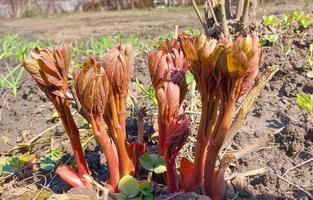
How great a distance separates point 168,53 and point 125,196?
19.8 inches

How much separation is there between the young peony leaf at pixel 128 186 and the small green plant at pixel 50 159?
0.57 metres

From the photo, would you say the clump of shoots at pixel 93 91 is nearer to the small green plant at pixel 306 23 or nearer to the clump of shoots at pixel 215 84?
the clump of shoots at pixel 215 84

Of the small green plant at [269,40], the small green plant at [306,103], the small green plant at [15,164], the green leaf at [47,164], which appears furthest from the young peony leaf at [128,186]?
the small green plant at [269,40]

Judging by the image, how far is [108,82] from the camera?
5.16 feet

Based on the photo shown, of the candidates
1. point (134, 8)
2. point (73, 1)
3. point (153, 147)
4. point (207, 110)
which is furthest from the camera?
point (73, 1)

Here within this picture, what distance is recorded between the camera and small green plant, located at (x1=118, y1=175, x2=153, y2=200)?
5.48ft

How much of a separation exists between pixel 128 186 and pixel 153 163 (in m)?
0.11

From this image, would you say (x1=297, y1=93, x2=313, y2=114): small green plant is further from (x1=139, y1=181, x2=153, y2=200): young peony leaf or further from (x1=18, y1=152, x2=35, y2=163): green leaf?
(x1=18, y1=152, x2=35, y2=163): green leaf

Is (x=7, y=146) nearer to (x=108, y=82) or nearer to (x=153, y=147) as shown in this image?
(x=153, y=147)

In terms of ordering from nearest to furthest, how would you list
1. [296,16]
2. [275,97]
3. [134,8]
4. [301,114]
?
[301,114] < [275,97] < [296,16] < [134,8]

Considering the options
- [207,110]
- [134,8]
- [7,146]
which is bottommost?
[134,8]

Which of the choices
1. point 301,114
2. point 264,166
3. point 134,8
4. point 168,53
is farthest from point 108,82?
point 134,8

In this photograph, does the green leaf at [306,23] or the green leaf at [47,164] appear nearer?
the green leaf at [47,164]

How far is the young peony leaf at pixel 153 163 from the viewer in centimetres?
169
